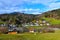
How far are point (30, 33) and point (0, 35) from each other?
92cm

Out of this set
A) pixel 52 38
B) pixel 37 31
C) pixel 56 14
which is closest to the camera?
pixel 52 38

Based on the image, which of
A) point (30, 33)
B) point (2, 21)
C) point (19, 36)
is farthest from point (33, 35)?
point (2, 21)

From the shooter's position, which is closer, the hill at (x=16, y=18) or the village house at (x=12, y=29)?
the village house at (x=12, y=29)

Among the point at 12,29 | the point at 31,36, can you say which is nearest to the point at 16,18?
the point at 12,29

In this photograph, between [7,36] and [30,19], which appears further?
[30,19]

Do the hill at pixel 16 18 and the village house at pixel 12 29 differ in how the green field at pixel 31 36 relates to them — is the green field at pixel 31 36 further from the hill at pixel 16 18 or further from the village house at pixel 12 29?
the hill at pixel 16 18

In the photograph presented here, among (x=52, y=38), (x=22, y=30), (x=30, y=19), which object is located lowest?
(x=52, y=38)

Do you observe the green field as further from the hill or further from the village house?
the hill

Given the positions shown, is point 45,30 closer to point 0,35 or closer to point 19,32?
point 19,32

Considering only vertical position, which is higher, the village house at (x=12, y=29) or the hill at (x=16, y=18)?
the hill at (x=16, y=18)

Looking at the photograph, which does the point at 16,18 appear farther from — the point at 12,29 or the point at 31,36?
the point at 31,36

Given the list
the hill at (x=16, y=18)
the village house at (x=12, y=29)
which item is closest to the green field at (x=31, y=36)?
the village house at (x=12, y=29)

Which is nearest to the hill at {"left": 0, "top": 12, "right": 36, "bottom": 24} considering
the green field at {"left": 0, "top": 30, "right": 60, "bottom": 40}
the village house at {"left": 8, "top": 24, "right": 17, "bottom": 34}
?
the village house at {"left": 8, "top": 24, "right": 17, "bottom": 34}

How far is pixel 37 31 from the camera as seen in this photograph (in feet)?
15.5
